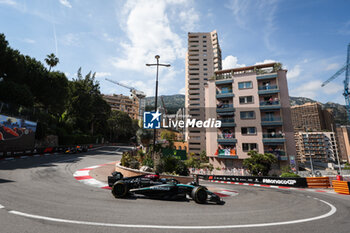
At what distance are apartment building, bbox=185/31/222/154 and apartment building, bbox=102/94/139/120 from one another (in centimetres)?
5606

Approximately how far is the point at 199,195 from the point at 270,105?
29983mm

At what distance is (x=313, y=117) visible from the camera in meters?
177

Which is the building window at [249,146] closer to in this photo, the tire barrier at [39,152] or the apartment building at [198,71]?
the tire barrier at [39,152]

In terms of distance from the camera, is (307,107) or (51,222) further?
(307,107)

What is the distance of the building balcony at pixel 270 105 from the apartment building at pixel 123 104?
101 m

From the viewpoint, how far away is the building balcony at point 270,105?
30444 mm

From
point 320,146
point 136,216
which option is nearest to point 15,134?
point 136,216

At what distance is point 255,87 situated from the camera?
3297 cm

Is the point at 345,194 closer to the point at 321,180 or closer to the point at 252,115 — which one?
the point at 321,180

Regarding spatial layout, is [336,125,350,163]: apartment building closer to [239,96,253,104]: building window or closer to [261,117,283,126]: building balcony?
[261,117,283,126]: building balcony

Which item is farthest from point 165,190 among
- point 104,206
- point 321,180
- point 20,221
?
point 321,180

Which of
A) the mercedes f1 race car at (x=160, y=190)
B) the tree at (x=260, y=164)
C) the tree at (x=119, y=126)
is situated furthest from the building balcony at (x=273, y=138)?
the tree at (x=119, y=126)

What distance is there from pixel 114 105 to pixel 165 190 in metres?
123

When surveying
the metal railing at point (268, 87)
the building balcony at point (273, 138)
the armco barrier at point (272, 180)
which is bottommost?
the armco barrier at point (272, 180)
